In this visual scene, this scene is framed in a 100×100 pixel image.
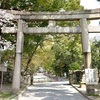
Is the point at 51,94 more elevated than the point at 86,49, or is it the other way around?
the point at 86,49

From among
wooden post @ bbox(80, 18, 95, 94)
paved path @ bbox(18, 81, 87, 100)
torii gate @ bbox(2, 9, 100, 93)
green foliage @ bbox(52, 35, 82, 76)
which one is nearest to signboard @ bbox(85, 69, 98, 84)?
wooden post @ bbox(80, 18, 95, 94)

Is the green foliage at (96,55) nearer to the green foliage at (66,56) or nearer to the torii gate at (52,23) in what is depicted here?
the green foliage at (66,56)

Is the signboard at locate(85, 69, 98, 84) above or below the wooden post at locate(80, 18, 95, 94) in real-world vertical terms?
below

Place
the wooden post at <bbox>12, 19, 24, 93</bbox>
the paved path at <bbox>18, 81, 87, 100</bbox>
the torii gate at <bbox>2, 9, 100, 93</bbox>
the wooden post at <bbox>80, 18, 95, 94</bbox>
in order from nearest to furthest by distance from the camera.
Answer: the paved path at <bbox>18, 81, 87, 100</bbox>, the wooden post at <bbox>80, 18, 95, 94</bbox>, the wooden post at <bbox>12, 19, 24, 93</bbox>, the torii gate at <bbox>2, 9, 100, 93</bbox>

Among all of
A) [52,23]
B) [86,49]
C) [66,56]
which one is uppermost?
[52,23]

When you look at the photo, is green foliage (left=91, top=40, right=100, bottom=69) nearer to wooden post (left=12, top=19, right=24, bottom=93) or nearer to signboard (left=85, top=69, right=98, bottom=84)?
signboard (left=85, top=69, right=98, bottom=84)

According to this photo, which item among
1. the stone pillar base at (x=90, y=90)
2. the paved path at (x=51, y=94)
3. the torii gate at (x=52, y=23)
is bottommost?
the paved path at (x=51, y=94)

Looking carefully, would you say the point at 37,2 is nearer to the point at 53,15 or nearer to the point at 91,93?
the point at 53,15

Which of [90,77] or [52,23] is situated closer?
[90,77]

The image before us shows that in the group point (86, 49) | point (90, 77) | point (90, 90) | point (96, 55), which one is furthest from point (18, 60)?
point (96, 55)

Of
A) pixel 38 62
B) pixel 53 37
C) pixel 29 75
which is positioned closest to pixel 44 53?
pixel 38 62

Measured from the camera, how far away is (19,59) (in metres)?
18.3

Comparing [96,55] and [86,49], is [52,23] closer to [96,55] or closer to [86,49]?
[86,49]

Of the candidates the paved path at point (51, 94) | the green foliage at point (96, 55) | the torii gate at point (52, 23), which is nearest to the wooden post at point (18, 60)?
the torii gate at point (52, 23)
